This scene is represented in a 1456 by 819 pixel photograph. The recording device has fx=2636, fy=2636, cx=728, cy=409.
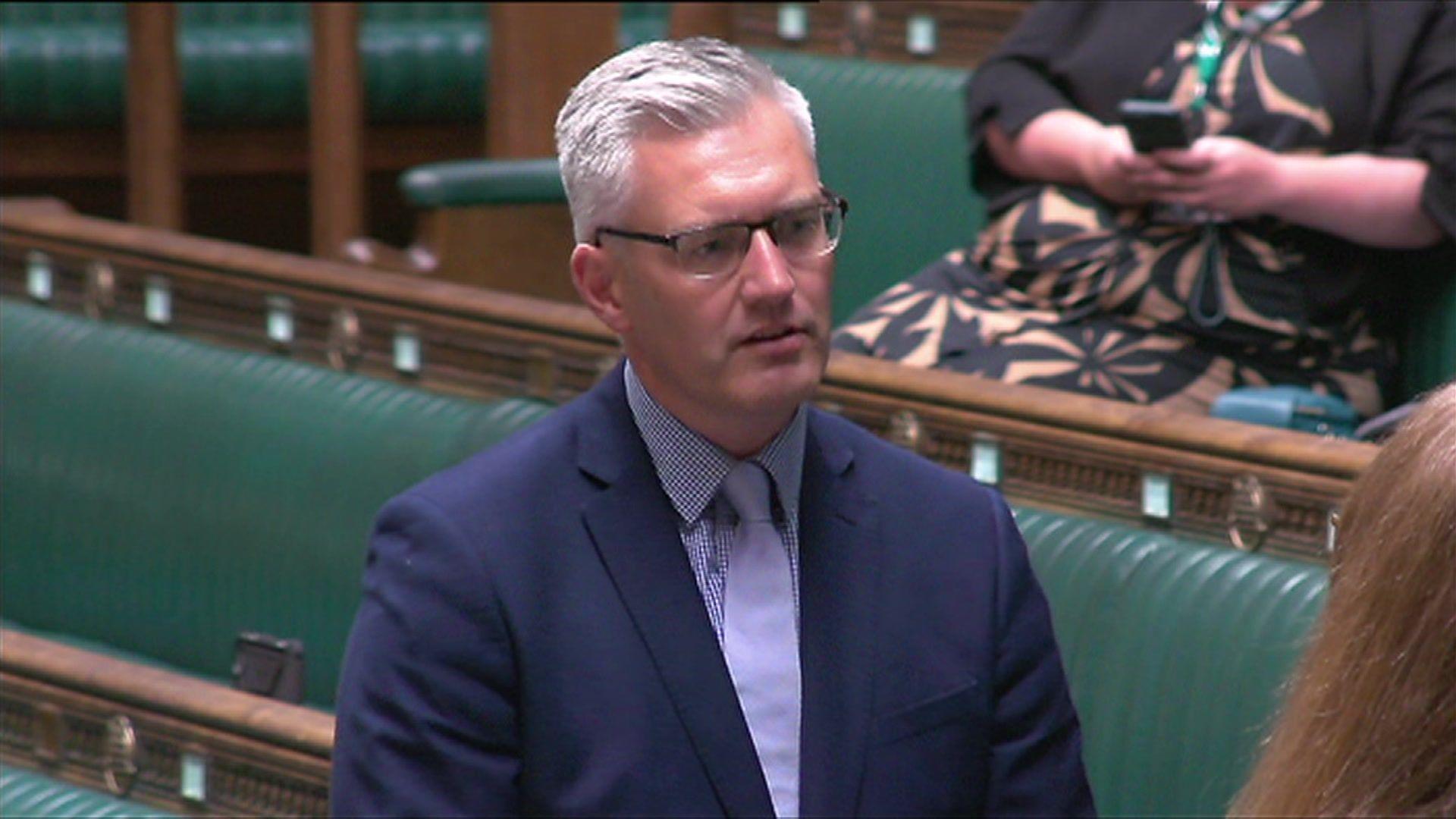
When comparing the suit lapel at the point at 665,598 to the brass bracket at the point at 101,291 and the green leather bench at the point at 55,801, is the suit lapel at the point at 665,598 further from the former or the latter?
the brass bracket at the point at 101,291

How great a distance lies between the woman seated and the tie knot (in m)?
0.62

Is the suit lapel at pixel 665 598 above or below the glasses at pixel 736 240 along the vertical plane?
below

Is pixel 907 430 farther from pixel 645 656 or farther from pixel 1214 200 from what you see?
pixel 645 656

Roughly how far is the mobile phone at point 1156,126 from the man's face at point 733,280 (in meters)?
0.60

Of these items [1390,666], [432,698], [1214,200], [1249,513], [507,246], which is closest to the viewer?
A: [1390,666]

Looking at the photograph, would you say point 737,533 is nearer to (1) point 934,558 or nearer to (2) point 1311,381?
(1) point 934,558

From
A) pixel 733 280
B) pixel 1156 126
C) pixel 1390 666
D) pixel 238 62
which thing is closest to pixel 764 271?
pixel 733 280

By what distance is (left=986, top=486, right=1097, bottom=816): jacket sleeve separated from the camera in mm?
816

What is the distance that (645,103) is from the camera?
783 millimetres

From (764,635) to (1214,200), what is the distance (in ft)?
2.14

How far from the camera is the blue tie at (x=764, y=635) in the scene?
796 millimetres

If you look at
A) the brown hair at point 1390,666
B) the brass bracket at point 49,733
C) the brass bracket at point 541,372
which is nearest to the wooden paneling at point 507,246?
the brass bracket at point 541,372

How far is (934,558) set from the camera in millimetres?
826

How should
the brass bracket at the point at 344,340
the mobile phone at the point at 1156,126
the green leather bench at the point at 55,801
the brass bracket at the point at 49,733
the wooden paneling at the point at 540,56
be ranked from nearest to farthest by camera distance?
the green leather bench at the point at 55,801 → the brass bracket at the point at 49,733 → the mobile phone at the point at 1156,126 → the brass bracket at the point at 344,340 → the wooden paneling at the point at 540,56
